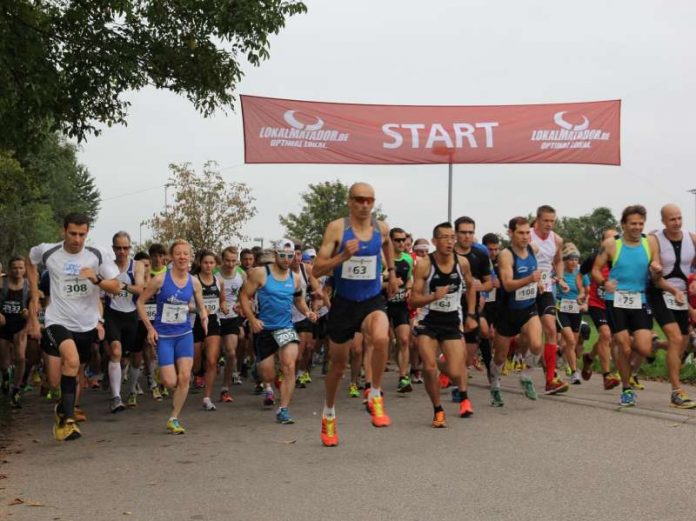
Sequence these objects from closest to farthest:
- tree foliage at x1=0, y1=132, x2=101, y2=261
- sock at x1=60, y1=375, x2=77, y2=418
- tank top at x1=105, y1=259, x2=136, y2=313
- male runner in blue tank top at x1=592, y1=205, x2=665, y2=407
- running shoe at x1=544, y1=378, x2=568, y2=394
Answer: sock at x1=60, y1=375, x2=77, y2=418, male runner in blue tank top at x1=592, y1=205, x2=665, y2=407, running shoe at x1=544, y1=378, x2=568, y2=394, tank top at x1=105, y1=259, x2=136, y2=313, tree foliage at x1=0, y1=132, x2=101, y2=261

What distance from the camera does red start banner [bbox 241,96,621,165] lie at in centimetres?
1734

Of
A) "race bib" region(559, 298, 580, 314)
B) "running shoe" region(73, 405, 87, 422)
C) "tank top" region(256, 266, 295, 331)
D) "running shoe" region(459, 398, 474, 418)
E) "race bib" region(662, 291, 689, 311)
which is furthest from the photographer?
"race bib" region(559, 298, 580, 314)

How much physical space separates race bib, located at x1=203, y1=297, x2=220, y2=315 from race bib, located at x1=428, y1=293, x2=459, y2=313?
11.1ft

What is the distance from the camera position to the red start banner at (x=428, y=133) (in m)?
17.3

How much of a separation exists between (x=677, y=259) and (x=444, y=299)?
2784 millimetres

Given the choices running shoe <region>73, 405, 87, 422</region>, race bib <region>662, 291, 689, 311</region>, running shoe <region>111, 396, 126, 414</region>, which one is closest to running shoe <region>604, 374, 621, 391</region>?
race bib <region>662, 291, 689, 311</region>

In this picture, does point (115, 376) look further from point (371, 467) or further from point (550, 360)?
point (550, 360)

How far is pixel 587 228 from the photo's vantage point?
97438 millimetres

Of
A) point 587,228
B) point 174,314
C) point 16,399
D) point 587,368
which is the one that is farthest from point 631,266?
point 587,228

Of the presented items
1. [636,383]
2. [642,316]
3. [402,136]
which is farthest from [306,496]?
[402,136]

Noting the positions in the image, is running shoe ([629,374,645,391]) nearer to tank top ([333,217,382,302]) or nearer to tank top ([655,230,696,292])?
tank top ([655,230,696,292])

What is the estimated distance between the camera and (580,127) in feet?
57.1

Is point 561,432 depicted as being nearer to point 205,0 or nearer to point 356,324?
point 356,324

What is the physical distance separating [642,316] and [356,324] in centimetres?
365
